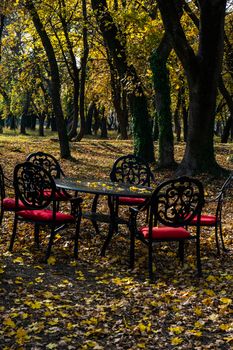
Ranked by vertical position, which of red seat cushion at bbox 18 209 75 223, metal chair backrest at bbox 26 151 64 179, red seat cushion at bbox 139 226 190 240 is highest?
metal chair backrest at bbox 26 151 64 179

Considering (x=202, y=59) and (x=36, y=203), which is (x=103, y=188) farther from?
(x=202, y=59)

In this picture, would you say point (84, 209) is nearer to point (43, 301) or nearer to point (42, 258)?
point (42, 258)

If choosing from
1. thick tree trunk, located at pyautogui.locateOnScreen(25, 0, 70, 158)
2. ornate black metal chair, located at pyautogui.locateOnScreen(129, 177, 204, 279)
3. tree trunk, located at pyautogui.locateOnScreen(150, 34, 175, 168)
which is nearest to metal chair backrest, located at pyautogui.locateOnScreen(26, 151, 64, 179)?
ornate black metal chair, located at pyautogui.locateOnScreen(129, 177, 204, 279)

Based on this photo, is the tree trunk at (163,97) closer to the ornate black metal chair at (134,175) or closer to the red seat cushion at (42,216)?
the ornate black metal chair at (134,175)

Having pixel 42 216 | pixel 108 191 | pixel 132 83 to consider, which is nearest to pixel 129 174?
pixel 108 191

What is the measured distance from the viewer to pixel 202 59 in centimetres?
1300

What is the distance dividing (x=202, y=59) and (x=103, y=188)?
6682 mm

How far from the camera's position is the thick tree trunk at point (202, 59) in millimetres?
12695

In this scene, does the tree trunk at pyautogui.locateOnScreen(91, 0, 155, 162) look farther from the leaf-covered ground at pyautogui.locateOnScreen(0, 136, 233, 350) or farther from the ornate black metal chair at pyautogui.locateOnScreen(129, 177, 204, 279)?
the ornate black metal chair at pyautogui.locateOnScreen(129, 177, 204, 279)

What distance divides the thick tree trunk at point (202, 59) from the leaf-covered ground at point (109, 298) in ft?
17.6

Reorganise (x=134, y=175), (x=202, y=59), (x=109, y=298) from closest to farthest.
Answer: (x=109, y=298) → (x=134, y=175) → (x=202, y=59)

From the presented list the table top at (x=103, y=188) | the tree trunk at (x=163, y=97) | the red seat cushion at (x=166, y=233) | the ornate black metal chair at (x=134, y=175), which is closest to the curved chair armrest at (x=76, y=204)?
the table top at (x=103, y=188)

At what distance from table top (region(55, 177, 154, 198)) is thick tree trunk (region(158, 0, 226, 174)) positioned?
5834 millimetres

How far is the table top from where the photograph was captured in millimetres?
7059
